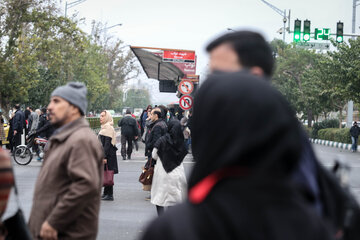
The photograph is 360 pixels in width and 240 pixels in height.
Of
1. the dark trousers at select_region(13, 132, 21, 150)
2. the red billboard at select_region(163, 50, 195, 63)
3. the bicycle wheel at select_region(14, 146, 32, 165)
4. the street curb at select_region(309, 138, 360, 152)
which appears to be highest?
the red billboard at select_region(163, 50, 195, 63)

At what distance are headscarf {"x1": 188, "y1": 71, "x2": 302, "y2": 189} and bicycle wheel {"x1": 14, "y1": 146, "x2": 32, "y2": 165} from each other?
16.0 metres

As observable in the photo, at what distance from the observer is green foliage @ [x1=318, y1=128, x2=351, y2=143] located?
35903 mm

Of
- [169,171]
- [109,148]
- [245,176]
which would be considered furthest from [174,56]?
[245,176]

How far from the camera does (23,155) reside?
665 inches

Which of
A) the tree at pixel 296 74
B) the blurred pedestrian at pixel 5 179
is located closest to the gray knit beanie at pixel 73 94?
the blurred pedestrian at pixel 5 179

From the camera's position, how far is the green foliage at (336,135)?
118 ft

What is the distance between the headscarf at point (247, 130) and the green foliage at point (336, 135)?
35.3m

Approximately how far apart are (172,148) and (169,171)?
0.36 metres

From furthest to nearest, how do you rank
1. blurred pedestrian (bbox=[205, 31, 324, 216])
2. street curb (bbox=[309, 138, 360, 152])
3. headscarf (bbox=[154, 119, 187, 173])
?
street curb (bbox=[309, 138, 360, 152])
headscarf (bbox=[154, 119, 187, 173])
blurred pedestrian (bbox=[205, 31, 324, 216])

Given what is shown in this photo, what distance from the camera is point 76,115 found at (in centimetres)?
378

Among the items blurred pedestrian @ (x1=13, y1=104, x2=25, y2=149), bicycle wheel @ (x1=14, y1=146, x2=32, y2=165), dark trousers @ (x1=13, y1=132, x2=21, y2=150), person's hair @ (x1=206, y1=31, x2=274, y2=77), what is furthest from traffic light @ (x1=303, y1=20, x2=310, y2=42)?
person's hair @ (x1=206, y1=31, x2=274, y2=77)

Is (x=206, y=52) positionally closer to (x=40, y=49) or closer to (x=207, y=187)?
(x=207, y=187)

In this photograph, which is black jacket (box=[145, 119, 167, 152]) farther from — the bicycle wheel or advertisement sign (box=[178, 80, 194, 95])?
advertisement sign (box=[178, 80, 194, 95])

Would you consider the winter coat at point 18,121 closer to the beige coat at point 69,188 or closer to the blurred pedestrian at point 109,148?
the blurred pedestrian at point 109,148
